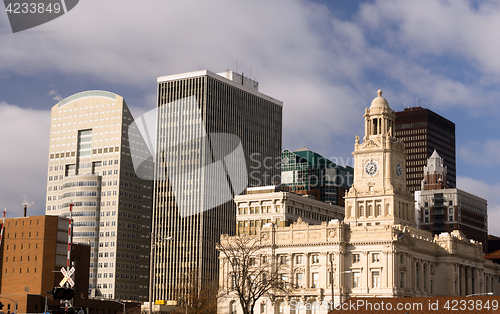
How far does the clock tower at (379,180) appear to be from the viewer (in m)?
164

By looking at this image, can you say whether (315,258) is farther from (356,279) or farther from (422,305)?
(422,305)

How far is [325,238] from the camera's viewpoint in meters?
154

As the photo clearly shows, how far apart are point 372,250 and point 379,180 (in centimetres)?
2259

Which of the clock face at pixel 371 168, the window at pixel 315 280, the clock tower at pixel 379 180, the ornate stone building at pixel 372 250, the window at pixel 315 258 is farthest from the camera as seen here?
the clock face at pixel 371 168

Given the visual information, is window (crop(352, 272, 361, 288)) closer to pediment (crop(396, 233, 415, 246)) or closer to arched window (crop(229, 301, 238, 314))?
pediment (crop(396, 233, 415, 246))

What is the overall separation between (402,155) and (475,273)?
35.8 m

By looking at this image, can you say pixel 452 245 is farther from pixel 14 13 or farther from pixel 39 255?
pixel 14 13

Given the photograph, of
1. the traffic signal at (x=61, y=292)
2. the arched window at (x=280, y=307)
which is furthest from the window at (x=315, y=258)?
the traffic signal at (x=61, y=292)

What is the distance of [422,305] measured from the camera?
84.4 metres

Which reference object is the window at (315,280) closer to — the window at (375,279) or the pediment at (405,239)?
the window at (375,279)

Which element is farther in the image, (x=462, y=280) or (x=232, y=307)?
(x=462, y=280)

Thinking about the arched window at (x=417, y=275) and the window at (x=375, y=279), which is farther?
the arched window at (x=417, y=275)

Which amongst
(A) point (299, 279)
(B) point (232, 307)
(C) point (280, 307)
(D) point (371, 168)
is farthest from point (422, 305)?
(D) point (371, 168)

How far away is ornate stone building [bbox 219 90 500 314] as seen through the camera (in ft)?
487
